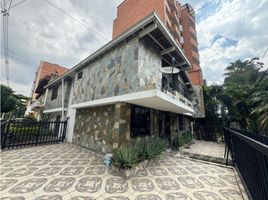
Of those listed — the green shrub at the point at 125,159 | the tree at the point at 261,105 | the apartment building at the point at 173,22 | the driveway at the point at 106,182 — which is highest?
the apartment building at the point at 173,22

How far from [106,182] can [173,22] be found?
24182 millimetres

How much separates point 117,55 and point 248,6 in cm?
639

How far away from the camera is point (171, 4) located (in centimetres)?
1981

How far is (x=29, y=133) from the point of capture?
8469mm

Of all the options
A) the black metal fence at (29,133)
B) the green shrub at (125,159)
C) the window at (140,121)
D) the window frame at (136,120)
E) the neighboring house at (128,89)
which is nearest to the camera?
the green shrub at (125,159)

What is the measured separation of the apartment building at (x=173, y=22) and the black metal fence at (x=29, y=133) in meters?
9.65

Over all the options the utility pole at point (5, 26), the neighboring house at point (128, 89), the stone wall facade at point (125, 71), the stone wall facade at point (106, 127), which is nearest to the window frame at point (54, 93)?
the utility pole at point (5, 26)

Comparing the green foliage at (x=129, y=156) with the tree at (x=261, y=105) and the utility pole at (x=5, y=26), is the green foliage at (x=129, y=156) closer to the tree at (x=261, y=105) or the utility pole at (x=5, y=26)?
the utility pole at (x=5, y=26)

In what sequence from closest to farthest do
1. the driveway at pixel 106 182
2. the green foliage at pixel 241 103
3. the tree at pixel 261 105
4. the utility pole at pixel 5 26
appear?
the driveway at pixel 106 182 → the utility pole at pixel 5 26 → the tree at pixel 261 105 → the green foliage at pixel 241 103

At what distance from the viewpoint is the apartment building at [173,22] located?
13.6m

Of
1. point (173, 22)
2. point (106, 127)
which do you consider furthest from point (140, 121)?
point (173, 22)

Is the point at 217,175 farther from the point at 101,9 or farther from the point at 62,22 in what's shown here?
the point at 62,22

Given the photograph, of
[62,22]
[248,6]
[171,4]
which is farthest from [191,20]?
[62,22]

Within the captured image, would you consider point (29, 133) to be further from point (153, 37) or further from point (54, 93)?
point (153, 37)
